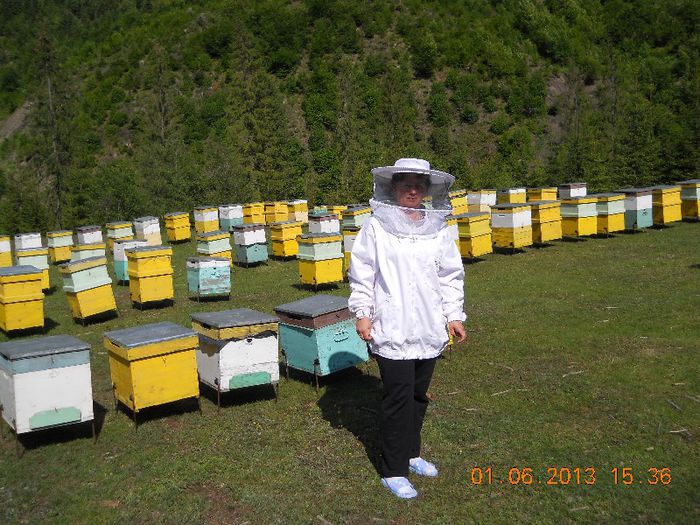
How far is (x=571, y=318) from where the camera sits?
8.69 meters

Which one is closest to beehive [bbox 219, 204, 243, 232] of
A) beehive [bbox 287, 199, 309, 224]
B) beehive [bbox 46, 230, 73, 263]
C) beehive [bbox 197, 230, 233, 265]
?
beehive [bbox 287, 199, 309, 224]

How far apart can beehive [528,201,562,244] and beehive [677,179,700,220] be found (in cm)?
475

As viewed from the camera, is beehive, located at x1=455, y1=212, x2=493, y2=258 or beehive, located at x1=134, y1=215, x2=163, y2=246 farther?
beehive, located at x1=134, y1=215, x2=163, y2=246

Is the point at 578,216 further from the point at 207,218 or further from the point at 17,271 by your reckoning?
the point at 17,271

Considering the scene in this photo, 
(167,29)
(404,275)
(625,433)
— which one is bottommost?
(625,433)

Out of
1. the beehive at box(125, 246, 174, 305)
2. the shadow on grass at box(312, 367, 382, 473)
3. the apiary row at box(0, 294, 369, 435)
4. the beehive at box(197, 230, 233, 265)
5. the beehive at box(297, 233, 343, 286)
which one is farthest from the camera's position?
the beehive at box(197, 230, 233, 265)

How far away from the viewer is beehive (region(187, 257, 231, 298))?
11.2m

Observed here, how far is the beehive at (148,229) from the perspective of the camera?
56.2 ft

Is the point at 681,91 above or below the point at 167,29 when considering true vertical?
below

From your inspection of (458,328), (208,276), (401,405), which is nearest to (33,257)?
(208,276)

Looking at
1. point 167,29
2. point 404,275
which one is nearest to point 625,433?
point 404,275

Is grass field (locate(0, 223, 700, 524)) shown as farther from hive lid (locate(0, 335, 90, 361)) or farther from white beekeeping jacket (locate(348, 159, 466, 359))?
white beekeeping jacket (locate(348, 159, 466, 359))

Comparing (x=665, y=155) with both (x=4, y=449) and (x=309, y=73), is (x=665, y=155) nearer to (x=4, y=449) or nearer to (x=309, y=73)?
(x=4, y=449)

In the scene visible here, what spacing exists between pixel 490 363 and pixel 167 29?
58.5m
